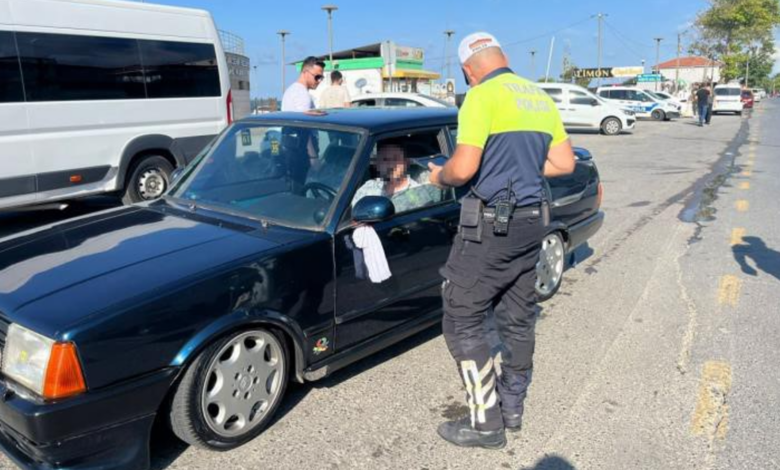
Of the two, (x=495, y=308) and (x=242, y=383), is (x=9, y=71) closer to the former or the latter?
(x=242, y=383)

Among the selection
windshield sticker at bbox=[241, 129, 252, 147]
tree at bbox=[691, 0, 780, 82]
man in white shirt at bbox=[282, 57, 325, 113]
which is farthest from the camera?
tree at bbox=[691, 0, 780, 82]

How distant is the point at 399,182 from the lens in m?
3.70

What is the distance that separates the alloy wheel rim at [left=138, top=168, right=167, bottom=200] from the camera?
7984 millimetres

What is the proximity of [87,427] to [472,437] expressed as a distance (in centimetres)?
167

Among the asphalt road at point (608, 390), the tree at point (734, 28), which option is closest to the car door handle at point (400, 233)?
the asphalt road at point (608, 390)

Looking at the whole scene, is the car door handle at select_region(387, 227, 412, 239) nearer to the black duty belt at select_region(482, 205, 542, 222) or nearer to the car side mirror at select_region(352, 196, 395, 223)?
the car side mirror at select_region(352, 196, 395, 223)

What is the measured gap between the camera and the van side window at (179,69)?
314 inches

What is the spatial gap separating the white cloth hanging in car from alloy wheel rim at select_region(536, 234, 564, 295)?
5.89 feet

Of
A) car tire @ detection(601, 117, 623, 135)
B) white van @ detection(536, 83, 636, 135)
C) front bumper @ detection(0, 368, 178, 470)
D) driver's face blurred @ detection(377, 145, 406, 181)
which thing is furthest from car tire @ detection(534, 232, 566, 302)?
car tire @ detection(601, 117, 623, 135)

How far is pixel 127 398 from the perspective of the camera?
241 cm

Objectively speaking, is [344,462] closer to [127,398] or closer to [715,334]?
[127,398]

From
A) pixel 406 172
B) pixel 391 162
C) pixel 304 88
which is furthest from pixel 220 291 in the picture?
pixel 304 88

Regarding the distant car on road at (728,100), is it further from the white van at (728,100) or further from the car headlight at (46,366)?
the car headlight at (46,366)

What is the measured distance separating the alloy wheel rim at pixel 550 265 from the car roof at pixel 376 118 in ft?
4.26
